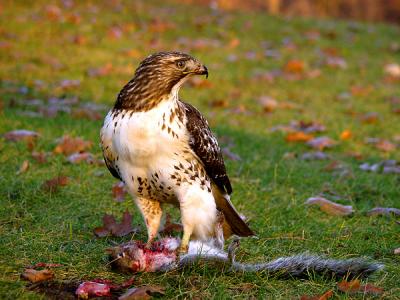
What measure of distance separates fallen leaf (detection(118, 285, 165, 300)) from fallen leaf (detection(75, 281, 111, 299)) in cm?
12

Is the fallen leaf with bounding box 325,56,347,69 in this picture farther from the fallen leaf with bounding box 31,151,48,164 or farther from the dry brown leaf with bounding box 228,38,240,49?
the fallen leaf with bounding box 31,151,48,164

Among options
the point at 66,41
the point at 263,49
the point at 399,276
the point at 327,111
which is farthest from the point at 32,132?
the point at 263,49

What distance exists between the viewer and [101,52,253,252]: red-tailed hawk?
4.10 metres

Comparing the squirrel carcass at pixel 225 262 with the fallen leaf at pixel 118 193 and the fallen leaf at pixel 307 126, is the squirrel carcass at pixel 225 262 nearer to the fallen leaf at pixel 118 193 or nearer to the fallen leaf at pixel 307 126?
the fallen leaf at pixel 118 193

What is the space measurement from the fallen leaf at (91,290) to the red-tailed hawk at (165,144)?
788 millimetres

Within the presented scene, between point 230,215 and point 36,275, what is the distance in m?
1.55

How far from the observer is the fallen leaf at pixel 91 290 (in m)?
3.66

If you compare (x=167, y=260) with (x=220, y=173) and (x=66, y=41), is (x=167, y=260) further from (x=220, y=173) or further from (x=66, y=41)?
(x=66, y=41)

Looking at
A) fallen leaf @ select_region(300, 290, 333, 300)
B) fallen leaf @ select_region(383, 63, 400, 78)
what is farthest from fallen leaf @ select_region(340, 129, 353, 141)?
fallen leaf @ select_region(300, 290, 333, 300)

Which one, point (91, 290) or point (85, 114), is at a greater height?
point (91, 290)

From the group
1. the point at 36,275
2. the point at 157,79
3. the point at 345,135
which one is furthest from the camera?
the point at 345,135

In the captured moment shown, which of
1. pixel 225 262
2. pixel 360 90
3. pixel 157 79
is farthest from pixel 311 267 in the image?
pixel 360 90

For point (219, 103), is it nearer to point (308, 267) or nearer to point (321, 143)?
point (321, 143)

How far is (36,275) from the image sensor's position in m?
3.78
